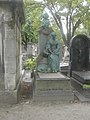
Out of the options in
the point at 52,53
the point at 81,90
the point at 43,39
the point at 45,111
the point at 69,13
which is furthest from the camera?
the point at 69,13

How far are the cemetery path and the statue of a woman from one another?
1.84 metres

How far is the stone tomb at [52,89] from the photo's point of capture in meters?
8.93

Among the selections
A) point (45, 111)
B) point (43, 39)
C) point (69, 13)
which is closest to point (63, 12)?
point (69, 13)

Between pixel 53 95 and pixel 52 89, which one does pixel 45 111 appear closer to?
pixel 53 95

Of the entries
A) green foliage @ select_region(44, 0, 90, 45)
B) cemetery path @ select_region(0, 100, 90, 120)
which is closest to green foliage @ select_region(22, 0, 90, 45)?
green foliage @ select_region(44, 0, 90, 45)

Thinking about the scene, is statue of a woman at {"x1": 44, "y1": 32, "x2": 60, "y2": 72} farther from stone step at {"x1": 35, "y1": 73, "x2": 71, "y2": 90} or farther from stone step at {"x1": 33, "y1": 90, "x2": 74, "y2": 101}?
stone step at {"x1": 33, "y1": 90, "x2": 74, "y2": 101}

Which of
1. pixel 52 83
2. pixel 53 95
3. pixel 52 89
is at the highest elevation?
pixel 52 83

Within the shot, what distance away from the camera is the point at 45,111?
7.71 m

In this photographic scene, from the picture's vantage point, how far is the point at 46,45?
10281 mm

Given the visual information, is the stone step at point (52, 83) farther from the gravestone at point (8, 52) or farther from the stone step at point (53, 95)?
the gravestone at point (8, 52)

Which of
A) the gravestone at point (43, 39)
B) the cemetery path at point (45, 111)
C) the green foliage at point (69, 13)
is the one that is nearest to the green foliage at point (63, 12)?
the green foliage at point (69, 13)

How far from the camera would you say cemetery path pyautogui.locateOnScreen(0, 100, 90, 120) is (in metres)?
7.07

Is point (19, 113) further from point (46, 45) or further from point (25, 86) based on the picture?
point (25, 86)

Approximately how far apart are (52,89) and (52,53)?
63.6 inches
